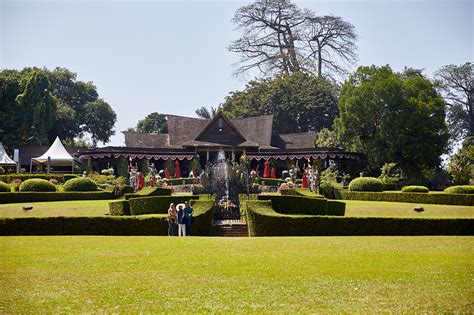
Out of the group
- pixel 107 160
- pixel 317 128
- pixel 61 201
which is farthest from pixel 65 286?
pixel 317 128

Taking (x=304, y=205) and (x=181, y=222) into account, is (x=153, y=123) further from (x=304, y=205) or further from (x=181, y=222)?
(x=181, y=222)

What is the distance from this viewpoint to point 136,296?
10.6 metres

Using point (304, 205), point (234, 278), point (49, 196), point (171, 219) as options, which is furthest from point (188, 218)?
point (49, 196)

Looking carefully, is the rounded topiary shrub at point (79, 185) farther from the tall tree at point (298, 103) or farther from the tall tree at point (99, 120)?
the tall tree at point (99, 120)

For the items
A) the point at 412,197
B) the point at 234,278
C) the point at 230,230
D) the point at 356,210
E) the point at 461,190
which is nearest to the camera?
the point at 234,278

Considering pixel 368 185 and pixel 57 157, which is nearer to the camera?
pixel 368 185

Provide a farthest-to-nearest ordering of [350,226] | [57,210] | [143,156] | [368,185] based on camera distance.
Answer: [143,156] < [368,185] < [57,210] < [350,226]

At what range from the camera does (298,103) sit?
67938 millimetres

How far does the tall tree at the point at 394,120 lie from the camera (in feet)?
164

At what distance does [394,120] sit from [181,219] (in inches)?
1288

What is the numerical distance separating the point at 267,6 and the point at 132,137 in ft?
89.9

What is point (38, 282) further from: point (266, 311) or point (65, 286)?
point (266, 311)

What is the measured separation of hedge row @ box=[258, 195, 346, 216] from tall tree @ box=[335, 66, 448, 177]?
79.8 ft

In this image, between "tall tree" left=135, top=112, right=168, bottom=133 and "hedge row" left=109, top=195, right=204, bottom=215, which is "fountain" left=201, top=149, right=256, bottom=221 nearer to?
"hedge row" left=109, top=195, right=204, bottom=215
